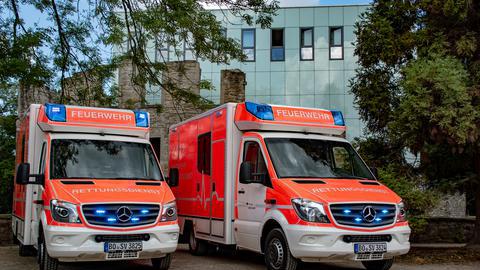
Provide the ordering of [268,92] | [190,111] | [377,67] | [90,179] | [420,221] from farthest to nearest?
1. [268,92]
2. [190,111]
3. [377,67]
4. [420,221]
5. [90,179]

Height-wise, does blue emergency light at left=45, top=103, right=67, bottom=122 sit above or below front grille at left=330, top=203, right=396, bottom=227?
above

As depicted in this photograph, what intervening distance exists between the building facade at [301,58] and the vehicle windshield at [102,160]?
2821cm

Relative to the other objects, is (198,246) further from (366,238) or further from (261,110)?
(366,238)

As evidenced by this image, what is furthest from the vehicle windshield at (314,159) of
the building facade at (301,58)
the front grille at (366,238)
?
the building facade at (301,58)

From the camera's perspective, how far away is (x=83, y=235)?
8984 millimetres

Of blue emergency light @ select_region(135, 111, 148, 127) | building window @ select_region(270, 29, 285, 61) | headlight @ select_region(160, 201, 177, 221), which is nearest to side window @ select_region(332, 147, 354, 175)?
headlight @ select_region(160, 201, 177, 221)

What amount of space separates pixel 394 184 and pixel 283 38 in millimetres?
27294

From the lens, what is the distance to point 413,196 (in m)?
13.1

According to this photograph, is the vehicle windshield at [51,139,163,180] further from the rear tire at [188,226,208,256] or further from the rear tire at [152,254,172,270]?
the rear tire at [188,226,208,256]

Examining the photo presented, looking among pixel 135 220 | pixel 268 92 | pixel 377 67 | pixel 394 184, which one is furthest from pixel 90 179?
pixel 268 92

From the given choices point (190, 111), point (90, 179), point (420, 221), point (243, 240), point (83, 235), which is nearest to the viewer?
point (83, 235)

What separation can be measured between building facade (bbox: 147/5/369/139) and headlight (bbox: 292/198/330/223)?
29975 millimetres

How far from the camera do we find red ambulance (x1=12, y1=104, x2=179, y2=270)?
29.8ft

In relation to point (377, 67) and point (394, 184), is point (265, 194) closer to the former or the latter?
point (394, 184)
